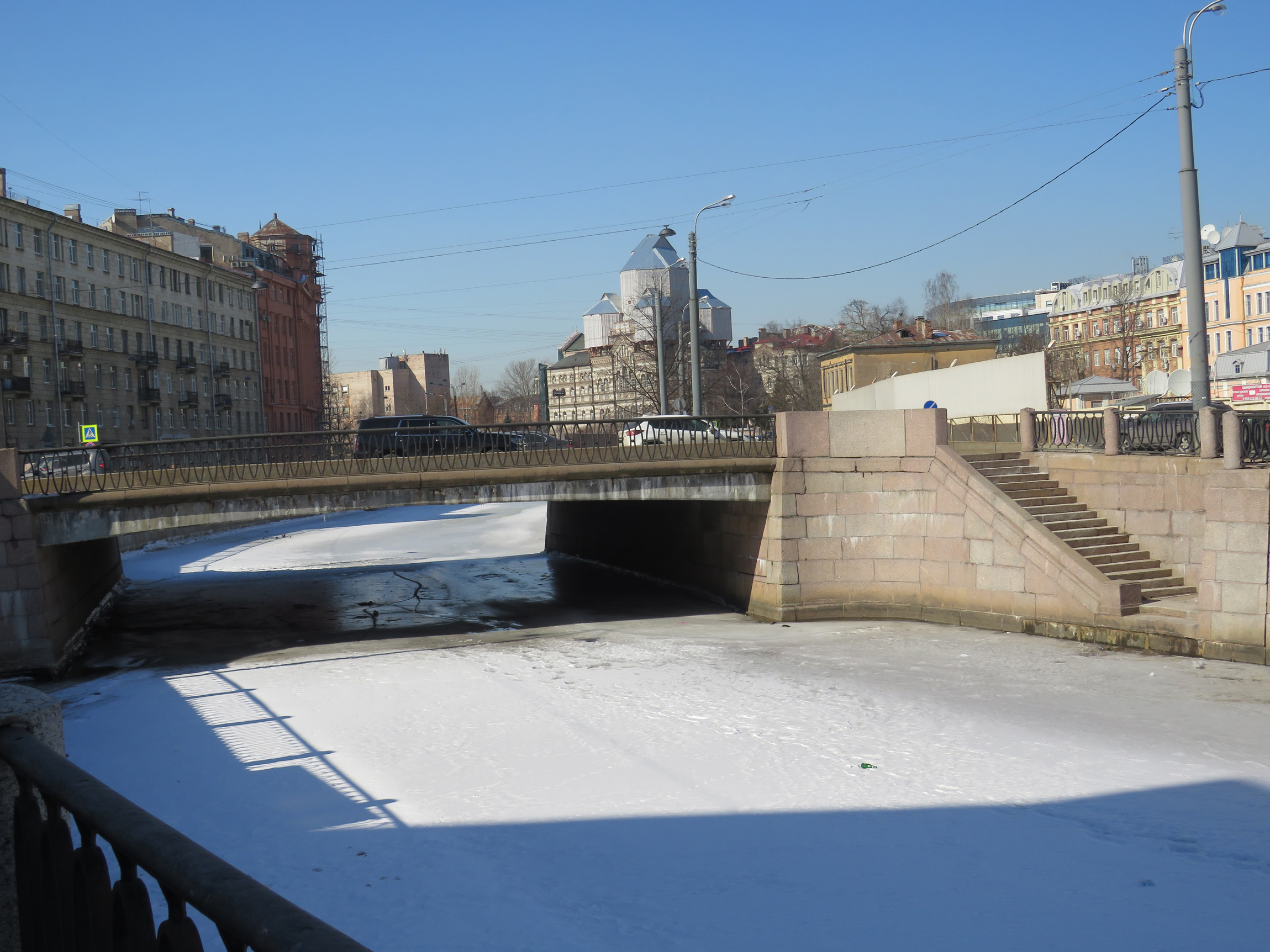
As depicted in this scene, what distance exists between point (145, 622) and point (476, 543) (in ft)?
61.0

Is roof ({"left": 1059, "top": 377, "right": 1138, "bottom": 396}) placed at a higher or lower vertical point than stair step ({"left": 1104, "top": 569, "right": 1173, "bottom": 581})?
higher

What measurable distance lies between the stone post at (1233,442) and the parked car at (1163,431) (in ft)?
3.99

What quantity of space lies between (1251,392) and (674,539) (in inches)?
626

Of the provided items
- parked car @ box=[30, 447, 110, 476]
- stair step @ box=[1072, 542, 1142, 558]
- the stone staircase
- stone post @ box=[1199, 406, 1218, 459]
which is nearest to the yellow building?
the stone staircase

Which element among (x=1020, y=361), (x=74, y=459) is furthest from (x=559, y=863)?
(x=1020, y=361)

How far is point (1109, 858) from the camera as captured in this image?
34.5 feet

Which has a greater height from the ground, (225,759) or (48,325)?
(48,325)

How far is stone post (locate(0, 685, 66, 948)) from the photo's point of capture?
320cm

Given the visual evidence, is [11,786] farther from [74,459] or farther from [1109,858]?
[74,459]

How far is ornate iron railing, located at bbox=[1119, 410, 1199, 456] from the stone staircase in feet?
5.60

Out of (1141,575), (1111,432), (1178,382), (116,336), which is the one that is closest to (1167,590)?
(1141,575)

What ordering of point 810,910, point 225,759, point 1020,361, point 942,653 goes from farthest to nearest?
point 1020,361, point 942,653, point 225,759, point 810,910

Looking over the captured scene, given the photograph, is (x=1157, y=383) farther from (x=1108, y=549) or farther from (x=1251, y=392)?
(x=1251, y=392)

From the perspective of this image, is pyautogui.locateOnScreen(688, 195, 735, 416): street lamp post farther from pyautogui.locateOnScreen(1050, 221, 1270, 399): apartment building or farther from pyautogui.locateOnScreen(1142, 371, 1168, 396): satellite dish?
pyautogui.locateOnScreen(1050, 221, 1270, 399): apartment building
